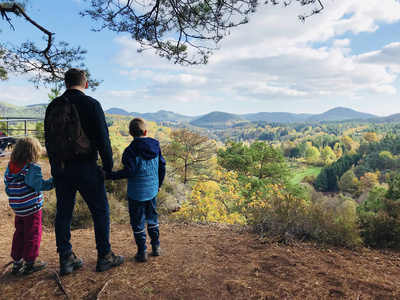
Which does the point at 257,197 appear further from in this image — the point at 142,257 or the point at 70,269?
the point at 70,269

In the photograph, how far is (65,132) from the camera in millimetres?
2176

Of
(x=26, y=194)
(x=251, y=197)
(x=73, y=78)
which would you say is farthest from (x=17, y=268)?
(x=251, y=197)

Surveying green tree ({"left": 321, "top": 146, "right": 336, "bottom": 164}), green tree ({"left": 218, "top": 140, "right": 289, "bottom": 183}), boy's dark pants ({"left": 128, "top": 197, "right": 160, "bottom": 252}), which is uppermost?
boy's dark pants ({"left": 128, "top": 197, "right": 160, "bottom": 252})

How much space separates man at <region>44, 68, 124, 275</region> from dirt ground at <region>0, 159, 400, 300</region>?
27cm

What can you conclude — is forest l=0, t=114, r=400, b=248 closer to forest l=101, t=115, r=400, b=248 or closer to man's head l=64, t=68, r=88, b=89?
forest l=101, t=115, r=400, b=248

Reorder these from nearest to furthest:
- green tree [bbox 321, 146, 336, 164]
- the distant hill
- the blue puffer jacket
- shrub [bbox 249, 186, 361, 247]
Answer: the blue puffer jacket, shrub [bbox 249, 186, 361, 247], the distant hill, green tree [bbox 321, 146, 336, 164]

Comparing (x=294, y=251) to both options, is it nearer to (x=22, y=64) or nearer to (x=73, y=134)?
(x=73, y=134)

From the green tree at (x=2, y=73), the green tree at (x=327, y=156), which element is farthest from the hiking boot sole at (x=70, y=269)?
the green tree at (x=327, y=156)

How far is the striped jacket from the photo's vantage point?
2.38 m

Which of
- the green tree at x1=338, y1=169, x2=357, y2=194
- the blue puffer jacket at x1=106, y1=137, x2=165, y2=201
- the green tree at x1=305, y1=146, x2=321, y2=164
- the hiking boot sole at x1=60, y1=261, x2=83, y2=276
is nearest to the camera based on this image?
the hiking boot sole at x1=60, y1=261, x2=83, y2=276

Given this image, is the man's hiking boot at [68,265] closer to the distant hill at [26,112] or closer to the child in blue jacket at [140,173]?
the child in blue jacket at [140,173]

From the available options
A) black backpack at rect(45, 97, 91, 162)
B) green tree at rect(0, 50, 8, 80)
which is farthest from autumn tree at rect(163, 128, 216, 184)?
black backpack at rect(45, 97, 91, 162)

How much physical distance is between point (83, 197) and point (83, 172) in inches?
10.7

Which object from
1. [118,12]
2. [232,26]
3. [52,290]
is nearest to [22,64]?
[118,12]
